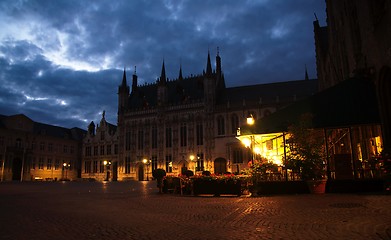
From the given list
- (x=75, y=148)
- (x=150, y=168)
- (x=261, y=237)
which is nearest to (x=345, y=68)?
(x=261, y=237)

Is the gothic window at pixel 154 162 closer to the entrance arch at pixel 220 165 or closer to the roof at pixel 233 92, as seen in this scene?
the roof at pixel 233 92

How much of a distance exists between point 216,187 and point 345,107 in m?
7.43

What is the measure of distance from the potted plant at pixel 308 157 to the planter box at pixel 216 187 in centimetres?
294

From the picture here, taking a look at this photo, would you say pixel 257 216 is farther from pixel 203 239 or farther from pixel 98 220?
pixel 98 220

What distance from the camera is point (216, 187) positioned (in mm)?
15453

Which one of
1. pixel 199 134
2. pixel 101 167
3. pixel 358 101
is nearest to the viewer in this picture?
pixel 358 101

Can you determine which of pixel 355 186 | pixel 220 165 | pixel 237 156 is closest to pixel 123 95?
pixel 220 165

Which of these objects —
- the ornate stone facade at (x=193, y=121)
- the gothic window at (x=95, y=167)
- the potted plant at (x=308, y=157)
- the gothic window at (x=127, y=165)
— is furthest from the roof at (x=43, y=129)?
the potted plant at (x=308, y=157)

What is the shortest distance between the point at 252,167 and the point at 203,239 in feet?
33.6

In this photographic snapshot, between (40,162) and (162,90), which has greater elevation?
(162,90)

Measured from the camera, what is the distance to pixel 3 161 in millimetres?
52656

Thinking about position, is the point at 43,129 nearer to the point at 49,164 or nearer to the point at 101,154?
the point at 49,164

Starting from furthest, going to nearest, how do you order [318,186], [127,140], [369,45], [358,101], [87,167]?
[87,167], [127,140], [358,101], [369,45], [318,186]

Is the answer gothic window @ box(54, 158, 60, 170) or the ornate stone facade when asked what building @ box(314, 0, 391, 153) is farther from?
gothic window @ box(54, 158, 60, 170)
